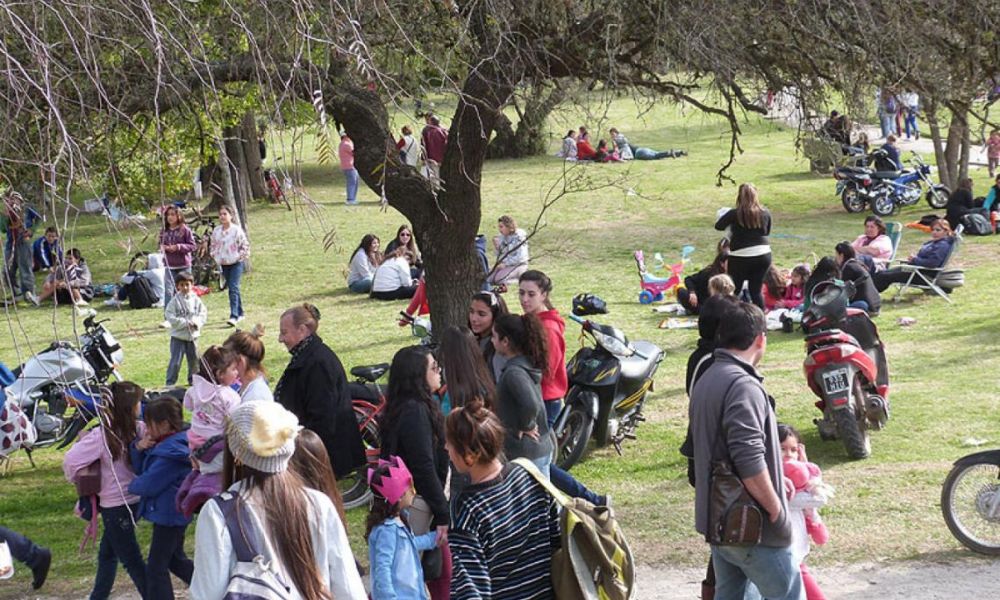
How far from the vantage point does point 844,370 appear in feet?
31.0

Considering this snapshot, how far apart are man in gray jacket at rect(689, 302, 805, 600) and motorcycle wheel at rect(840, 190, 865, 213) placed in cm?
2106

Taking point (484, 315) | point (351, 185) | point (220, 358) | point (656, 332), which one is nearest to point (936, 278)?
point (656, 332)

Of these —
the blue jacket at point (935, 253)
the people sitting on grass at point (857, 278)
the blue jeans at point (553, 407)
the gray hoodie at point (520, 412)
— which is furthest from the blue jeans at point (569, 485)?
the blue jacket at point (935, 253)

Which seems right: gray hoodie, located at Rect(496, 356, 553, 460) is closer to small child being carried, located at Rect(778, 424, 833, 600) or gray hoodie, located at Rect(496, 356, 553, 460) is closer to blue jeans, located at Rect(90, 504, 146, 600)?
small child being carried, located at Rect(778, 424, 833, 600)

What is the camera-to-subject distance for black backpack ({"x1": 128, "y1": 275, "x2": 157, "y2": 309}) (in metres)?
20.2

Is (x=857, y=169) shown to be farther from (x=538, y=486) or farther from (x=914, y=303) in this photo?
(x=538, y=486)

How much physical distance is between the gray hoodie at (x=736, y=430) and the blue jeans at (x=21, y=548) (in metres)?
4.38

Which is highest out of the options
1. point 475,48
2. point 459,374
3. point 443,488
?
point 475,48

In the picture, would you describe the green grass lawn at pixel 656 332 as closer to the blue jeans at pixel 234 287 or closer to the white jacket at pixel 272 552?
the blue jeans at pixel 234 287

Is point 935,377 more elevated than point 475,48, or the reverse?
point 475,48

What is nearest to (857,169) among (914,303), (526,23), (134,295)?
(914,303)

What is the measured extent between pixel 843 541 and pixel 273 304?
44.2ft

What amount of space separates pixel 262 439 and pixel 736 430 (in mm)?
2013

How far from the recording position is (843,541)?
7816mm
